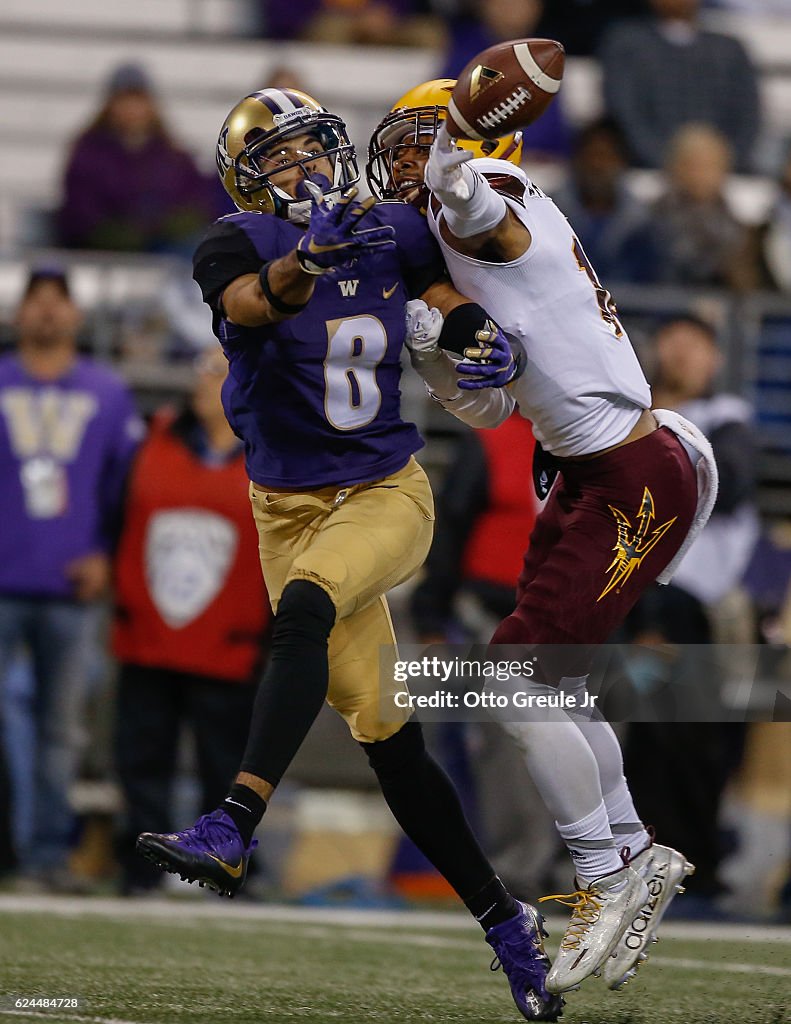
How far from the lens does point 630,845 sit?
4160mm

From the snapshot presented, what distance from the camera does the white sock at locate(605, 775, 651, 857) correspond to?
4172 mm

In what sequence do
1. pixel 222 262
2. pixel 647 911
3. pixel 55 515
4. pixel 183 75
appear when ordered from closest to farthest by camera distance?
pixel 222 262, pixel 647 911, pixel 55 515, pixel 183 75

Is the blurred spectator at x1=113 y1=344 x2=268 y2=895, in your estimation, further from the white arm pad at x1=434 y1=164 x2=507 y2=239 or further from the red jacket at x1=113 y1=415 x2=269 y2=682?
the white arm pad at x1=434 y1=164 x2=507 y2=239

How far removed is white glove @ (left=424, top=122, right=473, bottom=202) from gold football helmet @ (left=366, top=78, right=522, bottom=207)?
0.44 meters

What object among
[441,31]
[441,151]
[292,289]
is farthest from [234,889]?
[441,31]

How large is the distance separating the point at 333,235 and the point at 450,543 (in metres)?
2.97

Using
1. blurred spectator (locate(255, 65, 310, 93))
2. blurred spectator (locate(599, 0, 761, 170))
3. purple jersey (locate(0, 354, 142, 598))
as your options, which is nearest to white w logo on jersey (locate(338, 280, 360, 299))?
purple jersey (locate(0, 354, 142, 598))

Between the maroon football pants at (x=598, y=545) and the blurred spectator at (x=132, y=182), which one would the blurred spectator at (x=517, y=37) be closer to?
the blurred spectator at (x=132, y=182)

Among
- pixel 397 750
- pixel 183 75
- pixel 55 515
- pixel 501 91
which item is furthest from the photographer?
pixel 183 75

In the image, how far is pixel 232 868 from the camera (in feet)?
11.8

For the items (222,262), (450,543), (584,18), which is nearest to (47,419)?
(450,543)

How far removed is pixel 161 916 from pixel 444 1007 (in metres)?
1.98

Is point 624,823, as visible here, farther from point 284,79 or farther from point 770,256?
point 284,79

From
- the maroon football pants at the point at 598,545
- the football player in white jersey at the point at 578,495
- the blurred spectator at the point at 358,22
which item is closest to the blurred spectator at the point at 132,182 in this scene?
the blurred spectator at the point at 358,22
